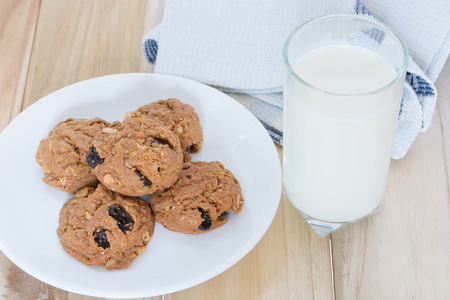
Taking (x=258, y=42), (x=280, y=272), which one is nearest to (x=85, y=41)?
(x=258, y=42)

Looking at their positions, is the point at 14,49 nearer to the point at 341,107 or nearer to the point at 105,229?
the point at 105,229

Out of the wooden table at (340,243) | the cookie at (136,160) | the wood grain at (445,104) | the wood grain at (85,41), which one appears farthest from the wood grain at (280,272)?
the wood grain at (85,41)

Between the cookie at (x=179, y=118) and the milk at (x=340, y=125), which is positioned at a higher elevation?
the milk at (x=340, y=125)

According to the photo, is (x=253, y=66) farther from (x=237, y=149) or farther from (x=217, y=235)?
(x=217, y=235)

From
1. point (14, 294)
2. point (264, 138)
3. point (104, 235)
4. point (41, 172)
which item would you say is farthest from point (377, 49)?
point (14, 294)

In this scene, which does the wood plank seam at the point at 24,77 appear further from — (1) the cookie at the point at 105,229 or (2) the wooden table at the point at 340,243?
(1) the cookie at the point at 105,229

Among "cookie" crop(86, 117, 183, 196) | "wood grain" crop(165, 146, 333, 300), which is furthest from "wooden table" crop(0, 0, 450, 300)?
"cookie" crop(86, 117, 183, 196)
